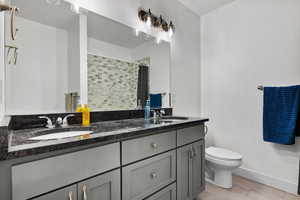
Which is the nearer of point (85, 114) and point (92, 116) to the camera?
point (85, 114)

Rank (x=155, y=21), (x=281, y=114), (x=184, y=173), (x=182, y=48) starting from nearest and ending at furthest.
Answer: (x=184, y=173), (x=281, y=114), (x=155, y=21), (x=182, y=48)

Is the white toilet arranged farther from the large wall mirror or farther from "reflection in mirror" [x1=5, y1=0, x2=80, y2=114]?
"reflection in mirror" [x1=5, y1=0, x2=80, y2=114]

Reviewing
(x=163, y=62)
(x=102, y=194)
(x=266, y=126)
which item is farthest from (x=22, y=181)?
(x=266, y=126)

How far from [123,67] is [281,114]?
1926mm

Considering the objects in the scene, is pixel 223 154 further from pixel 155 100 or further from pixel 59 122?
pixel 59 122

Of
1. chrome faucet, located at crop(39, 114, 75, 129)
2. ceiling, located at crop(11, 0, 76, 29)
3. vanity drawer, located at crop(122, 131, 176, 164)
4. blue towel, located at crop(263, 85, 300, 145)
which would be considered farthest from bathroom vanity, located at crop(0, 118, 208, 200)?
blue towel, located at crop(263, 85, 300, 145)

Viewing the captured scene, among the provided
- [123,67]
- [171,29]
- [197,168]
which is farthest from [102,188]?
[171,29]

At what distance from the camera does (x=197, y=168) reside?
1.67 m

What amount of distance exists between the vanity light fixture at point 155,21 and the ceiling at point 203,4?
0.51 meters

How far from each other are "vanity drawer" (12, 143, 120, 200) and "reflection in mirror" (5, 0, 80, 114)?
667 millimetres

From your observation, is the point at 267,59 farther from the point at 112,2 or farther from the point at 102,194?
the point at 102,194

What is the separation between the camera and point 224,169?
1.98 meters

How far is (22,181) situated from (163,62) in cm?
190

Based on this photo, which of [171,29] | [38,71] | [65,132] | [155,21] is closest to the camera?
[65,132]
